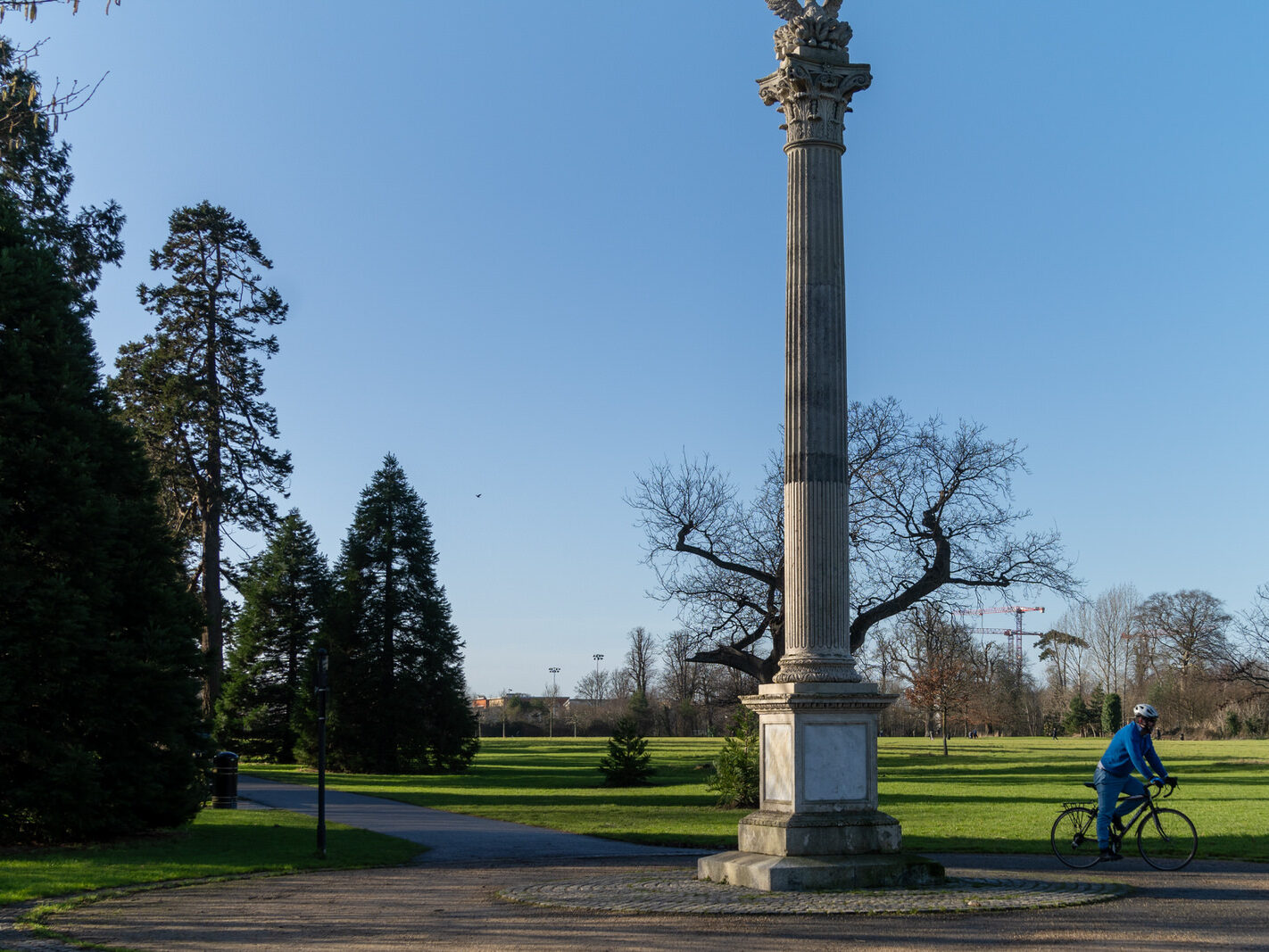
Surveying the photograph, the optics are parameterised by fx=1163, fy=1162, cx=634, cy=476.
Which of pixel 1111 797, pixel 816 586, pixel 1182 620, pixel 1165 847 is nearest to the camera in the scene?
pixel 816 586

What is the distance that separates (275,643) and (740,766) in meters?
34.4

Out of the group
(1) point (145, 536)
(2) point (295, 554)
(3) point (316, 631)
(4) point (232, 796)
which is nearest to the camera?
(1) point (145, 536)

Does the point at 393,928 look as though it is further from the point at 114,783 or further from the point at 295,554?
the point at 295,554

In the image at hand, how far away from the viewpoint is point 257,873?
1480 cm

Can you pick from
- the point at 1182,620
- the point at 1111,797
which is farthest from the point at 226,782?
the point at 1182,620

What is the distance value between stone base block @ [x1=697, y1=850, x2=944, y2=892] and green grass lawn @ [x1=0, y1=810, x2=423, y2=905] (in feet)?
19.0

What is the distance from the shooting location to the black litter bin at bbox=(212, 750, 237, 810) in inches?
1010

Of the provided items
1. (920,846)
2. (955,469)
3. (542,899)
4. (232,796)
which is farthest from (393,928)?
(955,469)

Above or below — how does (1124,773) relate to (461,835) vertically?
above

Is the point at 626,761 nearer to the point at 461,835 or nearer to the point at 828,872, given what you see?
the point at 461,835

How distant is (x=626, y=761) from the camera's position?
3625 cm

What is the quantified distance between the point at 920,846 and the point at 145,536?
13.8m

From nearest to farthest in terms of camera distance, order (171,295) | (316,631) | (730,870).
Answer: (730,870) < (171,295) < (316,631)

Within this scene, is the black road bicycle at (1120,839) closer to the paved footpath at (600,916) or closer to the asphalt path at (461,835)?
the paved footpath at (600,916)
